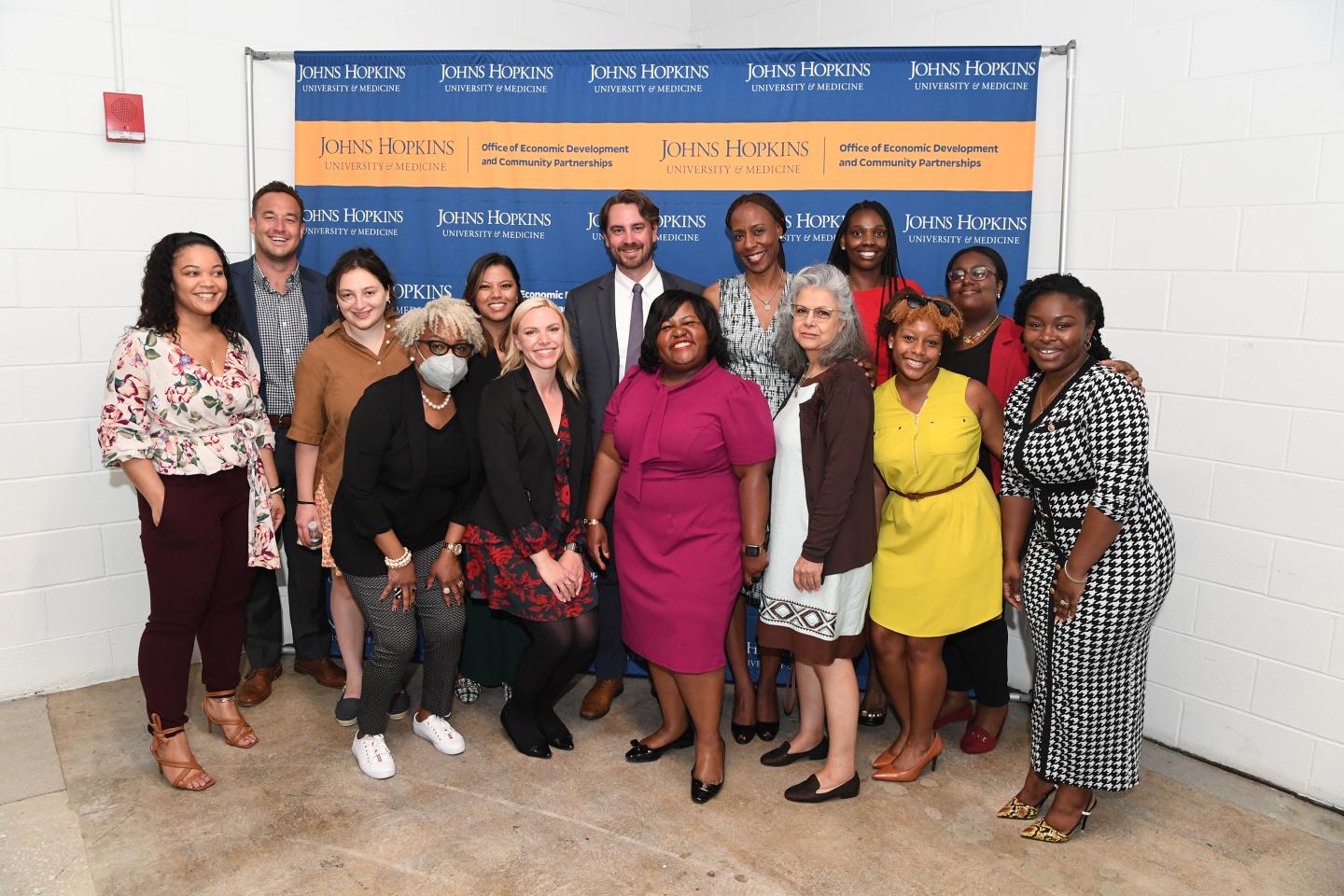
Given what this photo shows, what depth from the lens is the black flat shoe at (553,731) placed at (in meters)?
3.38

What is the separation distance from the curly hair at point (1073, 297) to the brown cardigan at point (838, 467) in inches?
19.6

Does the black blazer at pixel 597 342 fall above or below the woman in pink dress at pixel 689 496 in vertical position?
above

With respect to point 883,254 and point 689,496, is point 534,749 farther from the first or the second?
point 883,254

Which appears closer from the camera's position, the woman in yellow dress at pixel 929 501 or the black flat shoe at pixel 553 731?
the woman in yellow dress at pixel 929 501

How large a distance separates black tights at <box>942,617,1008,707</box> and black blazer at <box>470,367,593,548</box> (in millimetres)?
1424

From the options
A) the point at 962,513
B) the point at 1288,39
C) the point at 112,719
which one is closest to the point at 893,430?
the point at 962,513

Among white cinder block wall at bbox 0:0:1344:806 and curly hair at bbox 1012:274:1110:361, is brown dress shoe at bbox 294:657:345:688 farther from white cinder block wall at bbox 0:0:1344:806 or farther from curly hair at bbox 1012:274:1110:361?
curly hair at bbox 1012:274:1110:361

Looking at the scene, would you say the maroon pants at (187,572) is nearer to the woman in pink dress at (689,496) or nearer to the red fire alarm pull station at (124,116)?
the woman in pink dress at (689,496)

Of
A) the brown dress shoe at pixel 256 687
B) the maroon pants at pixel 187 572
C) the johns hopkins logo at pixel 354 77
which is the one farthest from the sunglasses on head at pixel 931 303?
the brown dress shoe at pixel 256 687

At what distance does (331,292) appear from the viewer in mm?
3285

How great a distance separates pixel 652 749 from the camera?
3271mm

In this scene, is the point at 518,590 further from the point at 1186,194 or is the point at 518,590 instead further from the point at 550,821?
the point at 1186,194

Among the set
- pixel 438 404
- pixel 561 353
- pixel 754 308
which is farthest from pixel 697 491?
pixel 438 404

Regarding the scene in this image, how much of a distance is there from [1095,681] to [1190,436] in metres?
1.11
